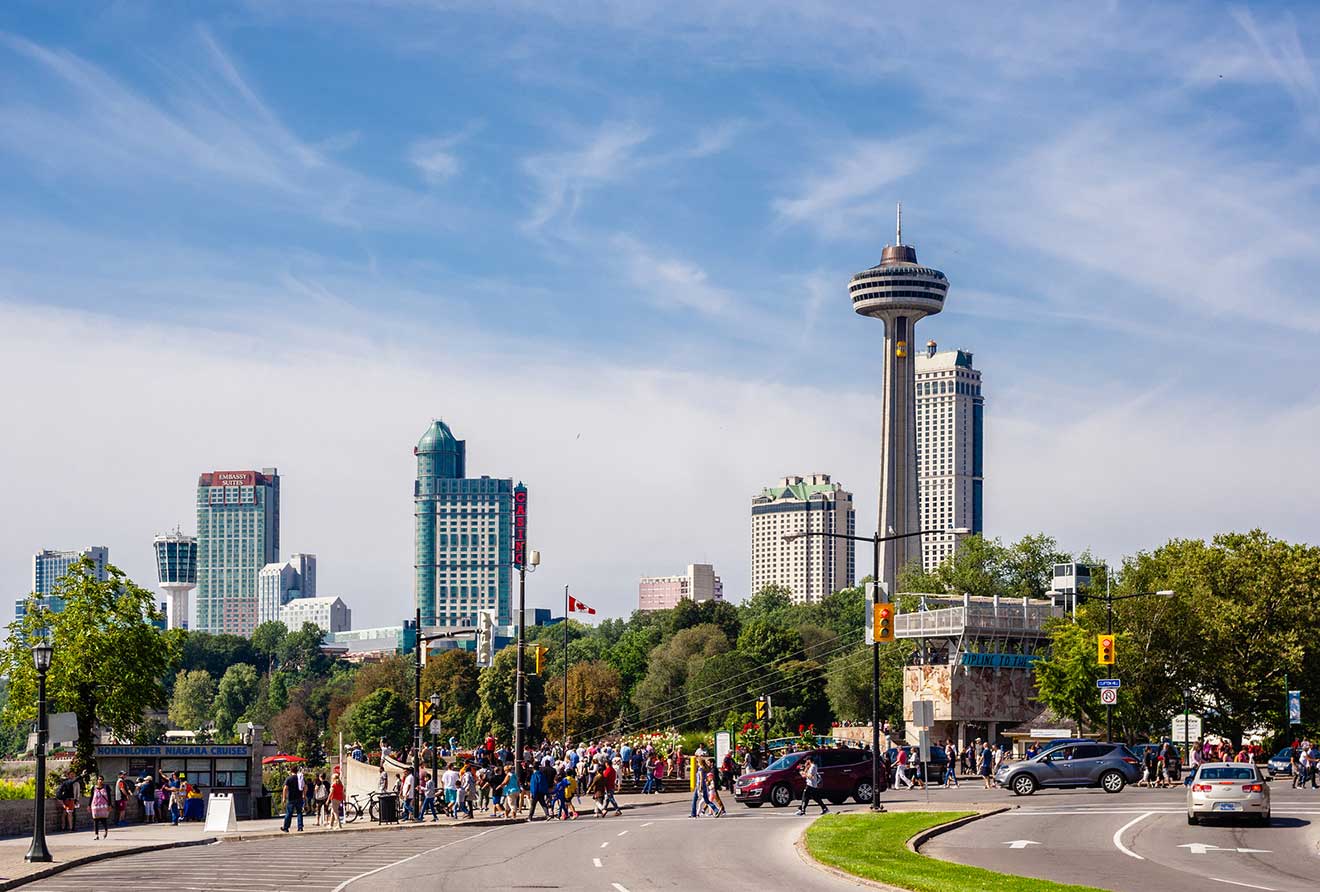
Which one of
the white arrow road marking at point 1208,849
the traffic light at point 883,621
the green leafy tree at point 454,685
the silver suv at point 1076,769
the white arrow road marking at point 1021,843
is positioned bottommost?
the green leafy tree at point 454,685

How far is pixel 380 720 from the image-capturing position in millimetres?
167750

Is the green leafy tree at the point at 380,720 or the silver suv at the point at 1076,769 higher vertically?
the silver suv at the point at 1076,769

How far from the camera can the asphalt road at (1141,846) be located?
29.4m

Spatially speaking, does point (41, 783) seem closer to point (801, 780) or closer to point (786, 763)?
point (786, 763)

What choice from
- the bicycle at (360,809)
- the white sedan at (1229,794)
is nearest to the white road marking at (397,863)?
the bicycle at (360,809)

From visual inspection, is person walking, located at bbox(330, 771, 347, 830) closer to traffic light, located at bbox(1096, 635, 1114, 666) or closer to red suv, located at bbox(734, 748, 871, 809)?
red suv, located at bbox(734, 748, 871, 809)

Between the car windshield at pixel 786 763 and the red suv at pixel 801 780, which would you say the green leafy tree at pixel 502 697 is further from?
the red suv at pixel 801 780

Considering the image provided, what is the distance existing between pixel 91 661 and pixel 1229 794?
40106 millimetres

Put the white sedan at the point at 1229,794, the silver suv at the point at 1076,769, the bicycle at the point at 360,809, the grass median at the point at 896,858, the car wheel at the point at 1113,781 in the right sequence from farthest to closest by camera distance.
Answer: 1. the car wheel at the point at 1113,781
2. the silver suv at the point at 1076,769
3. the bicycle at the point at 360,809
4. the white sedan at the point at 1229,794
5. the grass median at the point at 896,858

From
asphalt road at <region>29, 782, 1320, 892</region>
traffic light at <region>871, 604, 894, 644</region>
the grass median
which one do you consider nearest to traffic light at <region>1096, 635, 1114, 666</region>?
asphalt road at <region>29, 782, 1320, 892</region>

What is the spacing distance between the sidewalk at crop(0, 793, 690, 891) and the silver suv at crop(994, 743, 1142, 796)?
1152 centimetres

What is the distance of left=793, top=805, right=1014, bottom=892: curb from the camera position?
2761cm

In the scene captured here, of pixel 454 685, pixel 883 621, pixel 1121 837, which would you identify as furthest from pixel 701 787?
pixel 454 685

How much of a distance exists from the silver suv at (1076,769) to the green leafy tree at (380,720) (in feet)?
387
